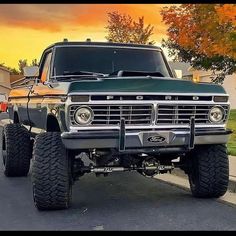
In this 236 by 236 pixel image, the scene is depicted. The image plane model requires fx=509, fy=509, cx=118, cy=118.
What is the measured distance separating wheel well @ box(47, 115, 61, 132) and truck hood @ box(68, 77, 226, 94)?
0.90 meters

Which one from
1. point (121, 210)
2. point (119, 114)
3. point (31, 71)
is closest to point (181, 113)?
point (119, 114)

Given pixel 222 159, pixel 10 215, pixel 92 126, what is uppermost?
pixel 92 126

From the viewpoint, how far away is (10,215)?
6066 millimetres

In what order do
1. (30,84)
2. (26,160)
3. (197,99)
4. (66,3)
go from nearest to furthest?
(66,3)
(197,99)
(30,84)
(26,160)

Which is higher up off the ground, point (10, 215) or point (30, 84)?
point (30, 84)

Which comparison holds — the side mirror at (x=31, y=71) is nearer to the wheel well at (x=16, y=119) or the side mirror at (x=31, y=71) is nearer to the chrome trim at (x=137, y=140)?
the wheel well at (x=16, y=119)

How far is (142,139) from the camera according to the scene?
5.85 m

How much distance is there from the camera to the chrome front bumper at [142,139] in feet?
18.7

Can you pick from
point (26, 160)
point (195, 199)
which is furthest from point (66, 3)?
point (26, 160)

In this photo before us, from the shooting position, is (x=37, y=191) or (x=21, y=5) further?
(x=37, y=191)

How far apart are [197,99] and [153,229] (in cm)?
174

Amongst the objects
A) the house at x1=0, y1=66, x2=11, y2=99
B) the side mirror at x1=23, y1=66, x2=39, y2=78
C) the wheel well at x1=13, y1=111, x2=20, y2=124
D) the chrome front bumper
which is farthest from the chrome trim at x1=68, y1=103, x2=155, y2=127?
the house at x1=0, y1=66, x2=11, y2=99

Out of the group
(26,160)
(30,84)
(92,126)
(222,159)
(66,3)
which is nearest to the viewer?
(66,3)

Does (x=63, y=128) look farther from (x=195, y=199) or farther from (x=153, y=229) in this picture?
(x=195, y=199)
